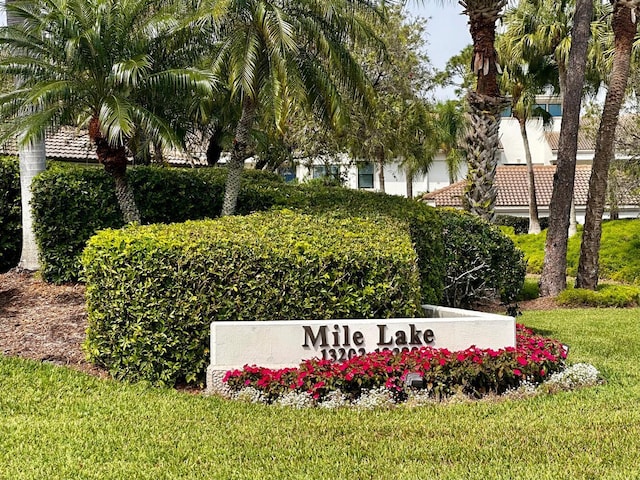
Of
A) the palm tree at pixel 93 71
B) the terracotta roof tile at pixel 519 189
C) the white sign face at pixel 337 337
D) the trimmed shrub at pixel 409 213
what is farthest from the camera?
the terracotta roof tile at pixel 519 189

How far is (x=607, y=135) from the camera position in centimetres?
1520

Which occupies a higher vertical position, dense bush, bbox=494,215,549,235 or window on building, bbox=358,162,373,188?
window on building, bbox=358,162,373,188

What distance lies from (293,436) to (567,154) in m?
11.6

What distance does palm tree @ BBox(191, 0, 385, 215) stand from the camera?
9664mm

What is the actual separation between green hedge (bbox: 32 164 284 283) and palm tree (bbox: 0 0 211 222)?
3.26ft

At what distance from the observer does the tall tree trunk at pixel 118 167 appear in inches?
394

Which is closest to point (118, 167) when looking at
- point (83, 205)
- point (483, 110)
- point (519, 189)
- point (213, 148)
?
point (83, 205)

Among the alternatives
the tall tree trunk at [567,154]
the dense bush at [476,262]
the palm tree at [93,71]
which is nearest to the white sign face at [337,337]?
the palm tree at [93,71]

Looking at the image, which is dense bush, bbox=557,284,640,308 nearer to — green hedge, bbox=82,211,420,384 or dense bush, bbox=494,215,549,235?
green hedge, bbox=82,211,420,384

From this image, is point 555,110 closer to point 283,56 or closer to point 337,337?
point 283,56

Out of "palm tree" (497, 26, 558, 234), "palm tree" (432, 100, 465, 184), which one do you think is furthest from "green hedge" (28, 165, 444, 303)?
"palm tree" (432, 100, 465, 184)

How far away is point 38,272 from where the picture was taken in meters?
11.6

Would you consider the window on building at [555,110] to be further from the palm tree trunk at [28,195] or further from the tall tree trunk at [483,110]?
the palm tree trunk at [28,195]

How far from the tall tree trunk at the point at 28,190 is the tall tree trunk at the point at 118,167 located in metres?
1.52
